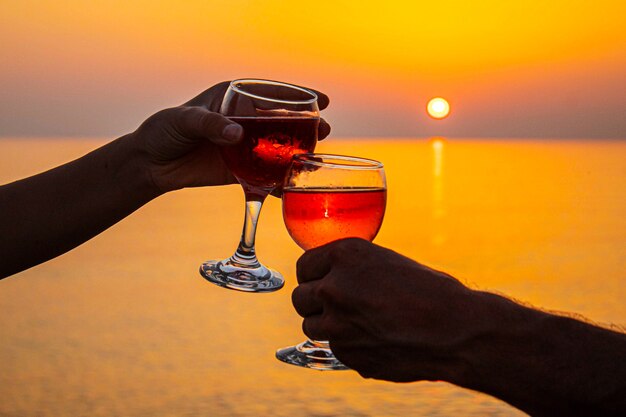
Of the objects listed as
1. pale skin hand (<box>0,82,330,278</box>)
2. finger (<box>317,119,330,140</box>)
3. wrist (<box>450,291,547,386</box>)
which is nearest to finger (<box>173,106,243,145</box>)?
pale skin hand (<box>0,82,330,278</box>)

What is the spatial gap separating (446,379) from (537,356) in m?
0.20

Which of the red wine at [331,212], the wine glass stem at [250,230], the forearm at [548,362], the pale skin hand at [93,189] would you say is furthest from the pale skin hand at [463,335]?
the pale skin hand at [93,189]

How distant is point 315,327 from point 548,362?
1.53ft

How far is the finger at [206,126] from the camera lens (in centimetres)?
235

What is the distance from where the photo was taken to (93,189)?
2842mm

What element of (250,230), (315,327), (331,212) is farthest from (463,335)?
(250,230)

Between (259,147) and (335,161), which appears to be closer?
(335,161)

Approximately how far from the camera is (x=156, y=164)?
284cm

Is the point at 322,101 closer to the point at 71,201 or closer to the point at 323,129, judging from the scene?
the point at 323,129

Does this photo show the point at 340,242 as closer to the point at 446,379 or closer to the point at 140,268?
the point at 446,379

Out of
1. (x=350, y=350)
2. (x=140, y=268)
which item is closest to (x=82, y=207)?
(x=350, y=350)

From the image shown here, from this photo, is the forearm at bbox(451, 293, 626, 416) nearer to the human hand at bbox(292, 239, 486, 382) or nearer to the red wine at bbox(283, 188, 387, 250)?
the human hand at bbox(292, 239, 486, 382)

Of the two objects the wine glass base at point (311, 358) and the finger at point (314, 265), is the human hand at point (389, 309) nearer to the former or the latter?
the finger at point (314, 265)

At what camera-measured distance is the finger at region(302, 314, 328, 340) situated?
5.84ft
